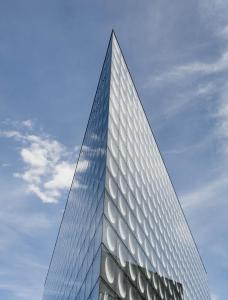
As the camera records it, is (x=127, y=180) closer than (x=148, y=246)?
Yes

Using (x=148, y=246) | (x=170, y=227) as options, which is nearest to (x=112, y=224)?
(x=148, y=246)

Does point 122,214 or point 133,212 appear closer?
point 122,214

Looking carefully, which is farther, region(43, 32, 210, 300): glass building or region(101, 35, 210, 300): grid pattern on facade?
region(101, 35, 210, 300): grid pattern on facade

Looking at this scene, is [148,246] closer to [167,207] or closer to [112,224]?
[112,224]

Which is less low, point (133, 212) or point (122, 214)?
point (133, 212)

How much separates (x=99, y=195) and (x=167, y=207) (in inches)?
834

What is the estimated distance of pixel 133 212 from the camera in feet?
77.2

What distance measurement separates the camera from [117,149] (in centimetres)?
2292

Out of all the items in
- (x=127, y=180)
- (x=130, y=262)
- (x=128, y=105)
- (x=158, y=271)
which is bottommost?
(x=130, y=262)

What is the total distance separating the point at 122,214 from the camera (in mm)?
20719

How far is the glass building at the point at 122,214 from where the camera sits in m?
A: 17.8

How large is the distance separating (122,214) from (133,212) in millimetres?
2922

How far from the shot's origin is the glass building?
1783 centimetres

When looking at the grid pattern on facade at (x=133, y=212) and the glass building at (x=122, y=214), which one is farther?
the grid pattern on facade at (x=133, y=212)
